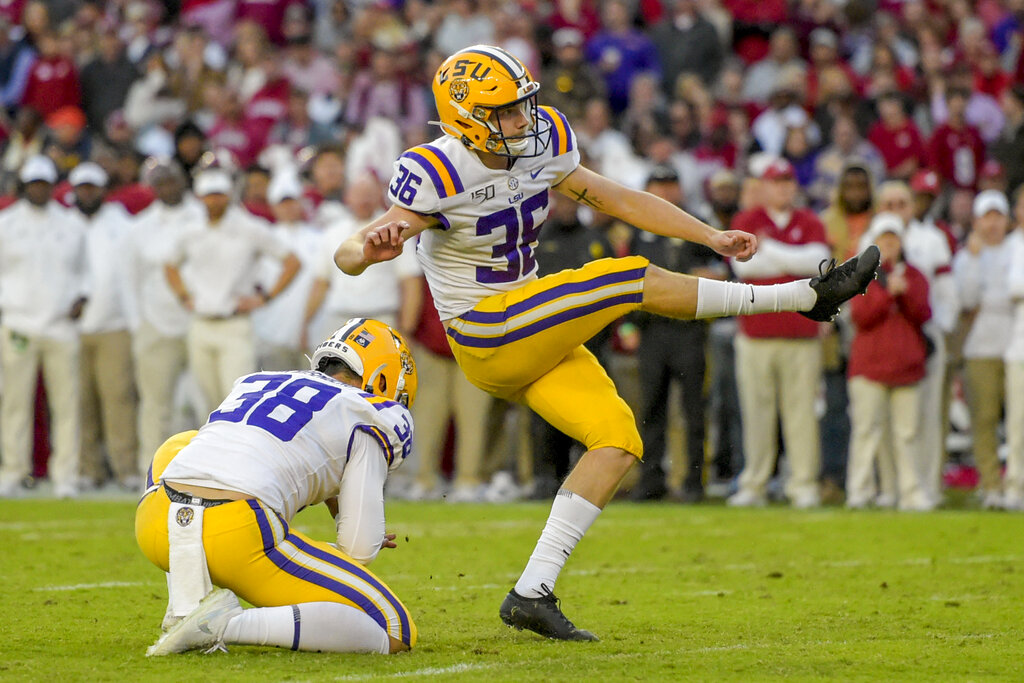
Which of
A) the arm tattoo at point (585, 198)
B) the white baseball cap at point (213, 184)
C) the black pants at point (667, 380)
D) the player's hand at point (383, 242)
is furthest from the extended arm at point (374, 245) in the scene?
the white baseball cap at point (213, 184)

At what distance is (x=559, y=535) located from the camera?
5.45 metres

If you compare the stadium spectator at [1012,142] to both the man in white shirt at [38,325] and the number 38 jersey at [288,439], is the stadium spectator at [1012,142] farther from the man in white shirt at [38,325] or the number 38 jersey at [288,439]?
the number 38 jersey at [288,439]

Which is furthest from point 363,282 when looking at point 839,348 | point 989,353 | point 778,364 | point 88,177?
point 989,353

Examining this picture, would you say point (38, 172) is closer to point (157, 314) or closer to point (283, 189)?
point (157, 314)

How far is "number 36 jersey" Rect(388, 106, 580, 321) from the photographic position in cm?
522

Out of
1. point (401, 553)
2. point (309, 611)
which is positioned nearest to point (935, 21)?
point (401, 553)

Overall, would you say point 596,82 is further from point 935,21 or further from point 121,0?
point 121,0

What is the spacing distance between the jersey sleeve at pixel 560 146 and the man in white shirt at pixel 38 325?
21.4 ft

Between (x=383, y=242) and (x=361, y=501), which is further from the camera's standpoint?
(x=361, y=501)

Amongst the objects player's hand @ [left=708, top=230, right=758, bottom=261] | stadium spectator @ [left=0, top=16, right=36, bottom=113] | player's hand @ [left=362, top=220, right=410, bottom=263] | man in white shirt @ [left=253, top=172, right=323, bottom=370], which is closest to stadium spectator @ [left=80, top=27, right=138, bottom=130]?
stadium spectator @ [left=0, top=16, right=36, bottom=113]

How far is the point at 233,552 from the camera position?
4680 millimetres

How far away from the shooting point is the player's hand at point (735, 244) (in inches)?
215

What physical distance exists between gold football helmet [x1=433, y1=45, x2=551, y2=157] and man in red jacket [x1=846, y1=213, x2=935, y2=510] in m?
5.46

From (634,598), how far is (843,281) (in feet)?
6.45
